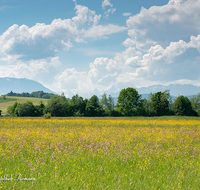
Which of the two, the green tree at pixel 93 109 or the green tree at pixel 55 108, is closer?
the green tree at pixel 55 108

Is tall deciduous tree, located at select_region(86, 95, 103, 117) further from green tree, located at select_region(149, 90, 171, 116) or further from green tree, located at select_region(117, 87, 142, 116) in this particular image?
green tree, located at select_region(149, 90, 171, 116)

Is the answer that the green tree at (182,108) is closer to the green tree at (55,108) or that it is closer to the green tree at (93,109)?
the green tree at (93,109)

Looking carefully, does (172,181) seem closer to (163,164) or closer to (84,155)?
(163,164)

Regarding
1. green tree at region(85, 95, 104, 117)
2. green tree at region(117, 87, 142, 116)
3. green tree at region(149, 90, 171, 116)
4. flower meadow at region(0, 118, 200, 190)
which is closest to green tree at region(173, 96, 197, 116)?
green tree at region(149, 90, 171, 116)

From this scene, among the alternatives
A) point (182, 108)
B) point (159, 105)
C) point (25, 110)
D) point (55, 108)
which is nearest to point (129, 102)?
point (159, 105)

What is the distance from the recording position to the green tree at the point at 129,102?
68750 millimetres

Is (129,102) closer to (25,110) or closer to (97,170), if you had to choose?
(25,110)

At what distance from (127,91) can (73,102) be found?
82.1 feet

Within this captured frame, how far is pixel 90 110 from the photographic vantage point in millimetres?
73500

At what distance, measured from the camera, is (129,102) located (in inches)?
2729

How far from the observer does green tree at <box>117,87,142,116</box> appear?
68750mm

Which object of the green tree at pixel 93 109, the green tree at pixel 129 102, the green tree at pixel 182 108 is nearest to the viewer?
the green tree at pixel 129 102

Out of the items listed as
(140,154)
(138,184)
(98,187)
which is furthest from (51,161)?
(140,154)

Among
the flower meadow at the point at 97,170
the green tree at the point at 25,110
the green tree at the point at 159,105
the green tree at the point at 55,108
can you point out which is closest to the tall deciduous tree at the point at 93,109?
the green tree at the point at 55,108
